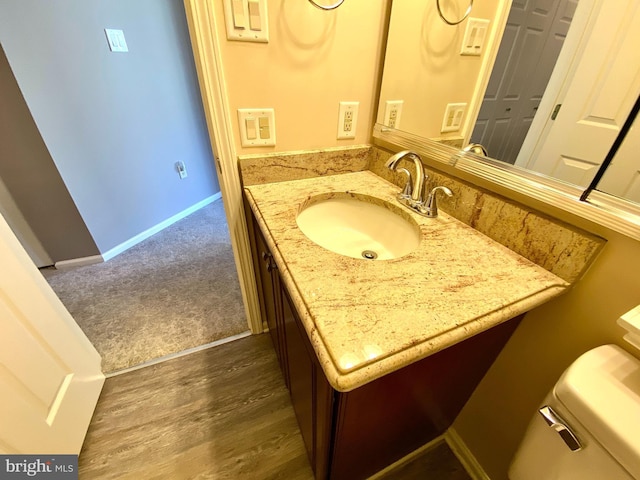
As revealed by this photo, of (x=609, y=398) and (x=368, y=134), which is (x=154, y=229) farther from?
(x=609, y=398)

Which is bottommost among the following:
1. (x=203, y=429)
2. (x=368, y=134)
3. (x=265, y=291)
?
(x=203, y=429)

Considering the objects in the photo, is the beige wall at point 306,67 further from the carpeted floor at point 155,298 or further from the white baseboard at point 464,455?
the white baseboard at point 464,455

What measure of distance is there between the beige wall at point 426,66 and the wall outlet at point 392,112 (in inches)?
0.6

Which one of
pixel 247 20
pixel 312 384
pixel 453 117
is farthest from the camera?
pixel 453 117

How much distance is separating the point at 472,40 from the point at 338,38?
0.42 meters

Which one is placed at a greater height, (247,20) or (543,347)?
(247,20)

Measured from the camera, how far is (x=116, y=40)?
5.77 feet

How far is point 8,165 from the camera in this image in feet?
5.20

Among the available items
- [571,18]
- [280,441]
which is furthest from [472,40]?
[280,441]

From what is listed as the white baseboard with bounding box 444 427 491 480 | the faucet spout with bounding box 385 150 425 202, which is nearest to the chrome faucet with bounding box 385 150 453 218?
the faucet spout with bounding box 385 150 425 202

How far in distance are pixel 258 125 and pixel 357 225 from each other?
0.51 m

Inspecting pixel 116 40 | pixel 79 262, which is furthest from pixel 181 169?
pixel 79 262

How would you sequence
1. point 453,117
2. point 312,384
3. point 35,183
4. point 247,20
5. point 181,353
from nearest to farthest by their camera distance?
point 312,384
point 247,20
point 453,117
point 181,353
point 35,183

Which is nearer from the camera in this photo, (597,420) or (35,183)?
(597,420)
